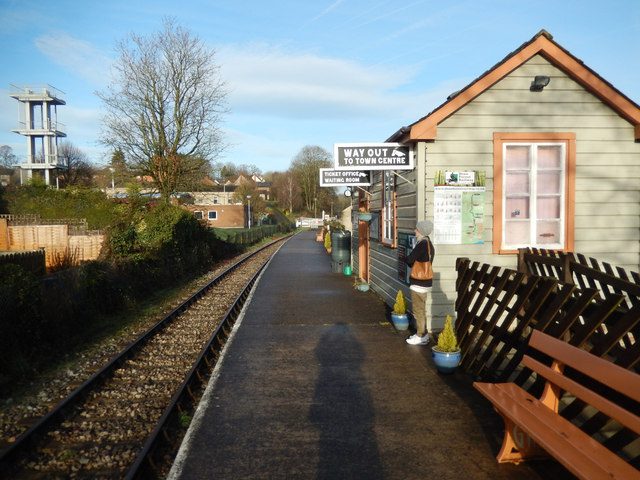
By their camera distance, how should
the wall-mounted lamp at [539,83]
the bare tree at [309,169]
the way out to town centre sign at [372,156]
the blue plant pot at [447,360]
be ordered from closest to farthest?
the blue plant pot at [447,360] → the wall-mounted lamp at [539,83] → the way out to town centre sign at [372,156] → the bare tree at [309,169]

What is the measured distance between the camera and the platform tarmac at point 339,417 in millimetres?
3869

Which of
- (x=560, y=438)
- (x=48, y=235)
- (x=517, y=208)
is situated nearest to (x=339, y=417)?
(x=560, y=438)

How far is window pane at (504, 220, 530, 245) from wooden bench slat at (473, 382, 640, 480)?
4.25 metres

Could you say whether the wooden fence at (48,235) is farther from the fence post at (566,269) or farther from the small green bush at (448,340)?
the fence post at (566,269)

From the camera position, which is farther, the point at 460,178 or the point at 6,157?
the point at 6,157

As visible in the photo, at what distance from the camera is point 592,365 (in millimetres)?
3230

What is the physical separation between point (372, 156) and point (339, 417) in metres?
4.62

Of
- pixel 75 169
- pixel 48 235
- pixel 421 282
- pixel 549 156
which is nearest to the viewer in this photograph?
pixel 421 282

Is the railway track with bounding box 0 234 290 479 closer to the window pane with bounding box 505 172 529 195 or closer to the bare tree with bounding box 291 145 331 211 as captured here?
the window pane with bounding box 505 172 529 195

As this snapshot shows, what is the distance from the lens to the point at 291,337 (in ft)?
26.9

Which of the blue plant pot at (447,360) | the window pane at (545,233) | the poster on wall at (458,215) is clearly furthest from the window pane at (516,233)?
the blue plant pot at (447,360)

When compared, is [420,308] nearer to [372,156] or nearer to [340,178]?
[372,156]

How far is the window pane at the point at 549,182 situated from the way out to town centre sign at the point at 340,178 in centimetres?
423

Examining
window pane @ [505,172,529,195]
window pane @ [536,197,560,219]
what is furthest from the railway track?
window pane @ [536,197,560,219]
